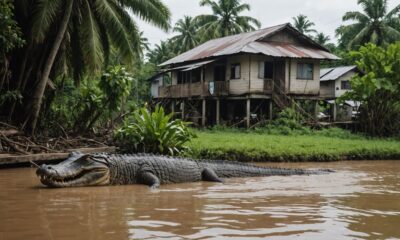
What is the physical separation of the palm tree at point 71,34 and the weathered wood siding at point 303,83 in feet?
39.3

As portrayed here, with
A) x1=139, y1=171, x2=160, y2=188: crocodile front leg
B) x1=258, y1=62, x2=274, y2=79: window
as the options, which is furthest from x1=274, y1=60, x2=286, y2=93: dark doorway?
x1=139, y1=171, x2=160, y2=188: crocodile front leg

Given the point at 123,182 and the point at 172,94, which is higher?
the point at 172,94

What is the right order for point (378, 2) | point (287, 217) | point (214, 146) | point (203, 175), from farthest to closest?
point (378, 2) → point (214, 146) → point (203, 175) → point (287, 217)

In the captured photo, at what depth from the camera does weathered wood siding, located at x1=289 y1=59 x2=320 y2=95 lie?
92.1 feet

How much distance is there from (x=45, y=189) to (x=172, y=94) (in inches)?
940

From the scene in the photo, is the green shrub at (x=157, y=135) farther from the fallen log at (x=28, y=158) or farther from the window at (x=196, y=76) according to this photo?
the window at (x=196, y=76)

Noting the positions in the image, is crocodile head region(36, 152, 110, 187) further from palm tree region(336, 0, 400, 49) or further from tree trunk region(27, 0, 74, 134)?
palm tree region(336, 0, 400, 49)

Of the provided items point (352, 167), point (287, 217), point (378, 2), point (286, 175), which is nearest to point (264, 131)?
point (352, 167)

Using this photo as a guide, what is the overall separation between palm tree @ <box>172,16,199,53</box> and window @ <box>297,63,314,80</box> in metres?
21.1

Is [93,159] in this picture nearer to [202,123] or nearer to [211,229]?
[211,229]

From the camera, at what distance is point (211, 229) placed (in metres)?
4.99

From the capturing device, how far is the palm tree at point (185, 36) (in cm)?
4831

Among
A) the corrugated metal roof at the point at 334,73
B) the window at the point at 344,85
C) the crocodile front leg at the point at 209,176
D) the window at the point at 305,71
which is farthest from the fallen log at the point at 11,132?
the window at the point at 344,85

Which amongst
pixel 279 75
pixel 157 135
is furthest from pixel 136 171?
pixel 279 75
